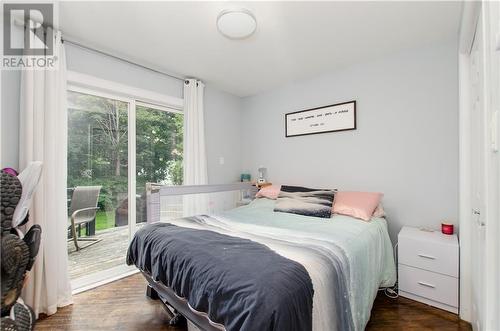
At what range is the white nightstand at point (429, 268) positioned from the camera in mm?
1929

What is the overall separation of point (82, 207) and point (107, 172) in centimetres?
45

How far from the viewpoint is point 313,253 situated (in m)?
1.40

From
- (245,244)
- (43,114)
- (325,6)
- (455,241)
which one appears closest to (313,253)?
(245,244)

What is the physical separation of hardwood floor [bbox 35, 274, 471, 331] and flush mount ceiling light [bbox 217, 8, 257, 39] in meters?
2.45

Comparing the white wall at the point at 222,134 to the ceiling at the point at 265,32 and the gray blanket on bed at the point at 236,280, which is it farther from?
the gray blanket on bed at the point at 236,280

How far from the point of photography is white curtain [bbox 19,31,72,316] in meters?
1.98

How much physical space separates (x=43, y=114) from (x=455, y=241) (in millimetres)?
3723

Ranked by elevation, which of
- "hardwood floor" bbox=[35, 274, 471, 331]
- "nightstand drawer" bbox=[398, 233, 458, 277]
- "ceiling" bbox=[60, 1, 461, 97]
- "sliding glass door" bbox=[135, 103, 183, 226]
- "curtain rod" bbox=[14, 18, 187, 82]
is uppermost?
"ceiling" bbox=[60, 1, 461, 97]

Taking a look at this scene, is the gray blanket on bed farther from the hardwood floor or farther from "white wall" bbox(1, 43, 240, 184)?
"white wall" bbox(1, 43, 240, 184)

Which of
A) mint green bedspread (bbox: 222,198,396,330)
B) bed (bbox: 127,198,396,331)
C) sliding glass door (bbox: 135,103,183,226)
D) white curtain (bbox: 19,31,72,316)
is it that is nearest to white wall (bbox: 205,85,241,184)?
sliding glass door (bbox: 135,103,183,226)

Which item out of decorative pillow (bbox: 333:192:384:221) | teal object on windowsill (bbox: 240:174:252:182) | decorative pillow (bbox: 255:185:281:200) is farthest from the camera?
teal object on windowsill (bbox: 240:174:252:182)

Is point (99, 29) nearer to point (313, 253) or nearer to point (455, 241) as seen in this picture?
point (313, 253)

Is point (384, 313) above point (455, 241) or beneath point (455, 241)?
beneath

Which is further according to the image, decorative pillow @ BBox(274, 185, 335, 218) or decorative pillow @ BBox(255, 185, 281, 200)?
decorative pillow @ BBox(255, 185, 281, 200)
